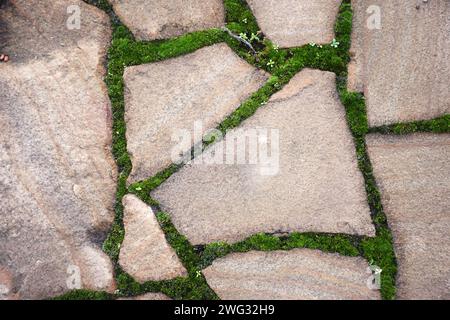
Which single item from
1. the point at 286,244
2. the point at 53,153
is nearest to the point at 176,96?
the point at 53,153

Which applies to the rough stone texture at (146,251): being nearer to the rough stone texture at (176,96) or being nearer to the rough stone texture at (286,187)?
the rough stone texture at (286,187)

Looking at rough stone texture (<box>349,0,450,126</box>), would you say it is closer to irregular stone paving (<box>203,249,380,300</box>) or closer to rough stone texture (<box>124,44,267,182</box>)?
rough stone texture (<box>124,44,267,182</box>)

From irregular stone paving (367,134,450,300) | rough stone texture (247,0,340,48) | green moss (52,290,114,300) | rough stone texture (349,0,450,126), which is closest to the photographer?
irregular stone paving (367,134,450,300)

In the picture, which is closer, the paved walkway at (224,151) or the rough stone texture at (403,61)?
the paved walkway at (224,151)

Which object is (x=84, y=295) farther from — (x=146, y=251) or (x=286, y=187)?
(x=286, y=187)

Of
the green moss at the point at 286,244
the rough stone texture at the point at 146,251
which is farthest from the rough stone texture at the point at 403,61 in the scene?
the rough stone texture at the point at 146,251

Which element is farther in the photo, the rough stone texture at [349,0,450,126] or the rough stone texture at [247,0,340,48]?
the rough stone texture at [247,0,340,48]

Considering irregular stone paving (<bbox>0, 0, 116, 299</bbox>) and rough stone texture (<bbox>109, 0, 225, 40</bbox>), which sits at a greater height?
rough stone texture (<bbox>109, 0, 225, 40</bbox>)

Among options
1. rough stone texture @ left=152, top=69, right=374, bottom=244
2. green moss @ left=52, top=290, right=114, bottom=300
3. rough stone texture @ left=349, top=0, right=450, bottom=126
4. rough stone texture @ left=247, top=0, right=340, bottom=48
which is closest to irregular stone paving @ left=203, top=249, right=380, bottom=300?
rough stone texture @ left=152, top=69, right=374, bottom=244
